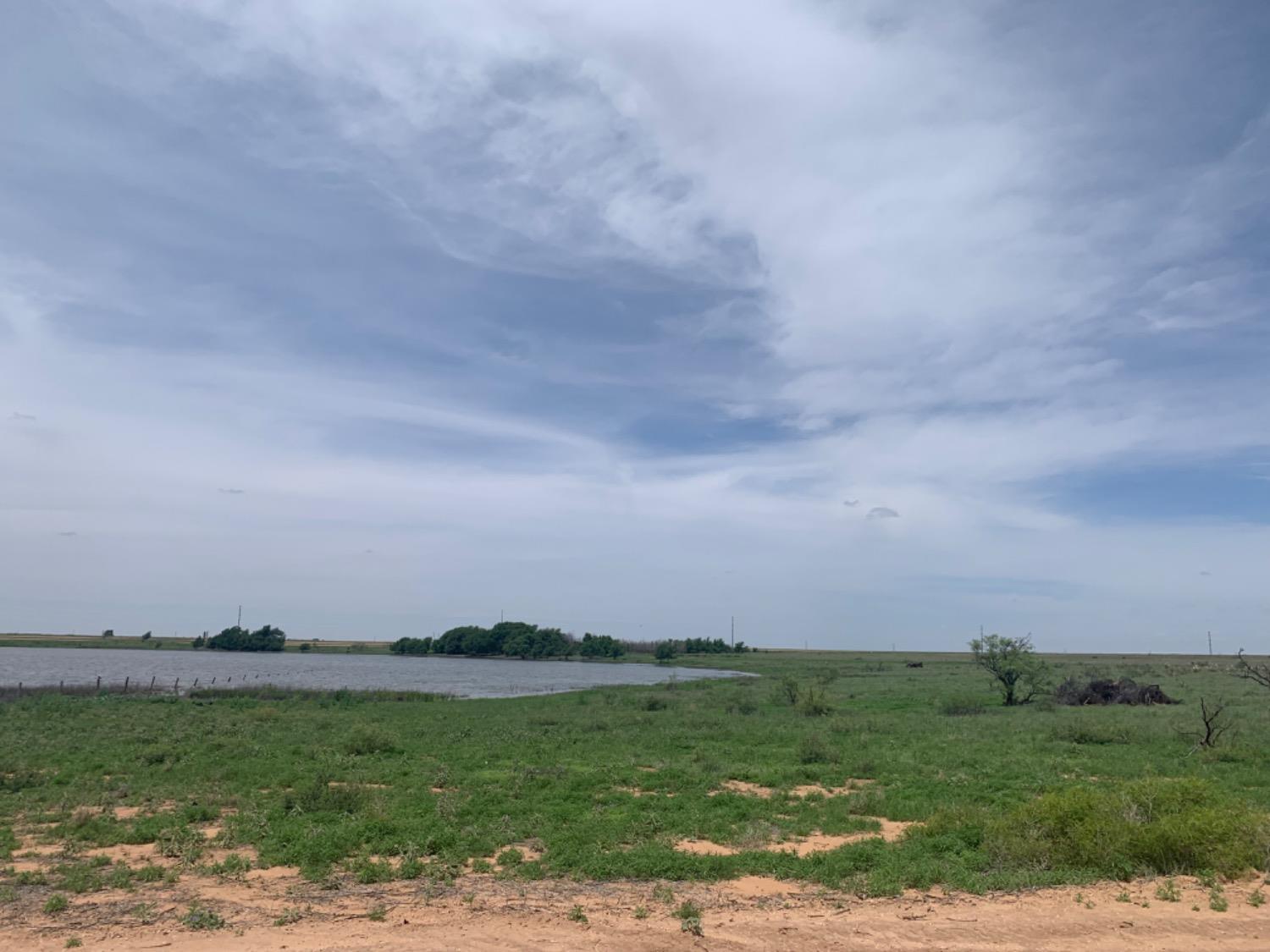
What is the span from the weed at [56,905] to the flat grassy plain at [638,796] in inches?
22.9

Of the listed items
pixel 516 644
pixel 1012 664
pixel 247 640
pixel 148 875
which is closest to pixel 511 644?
pixel 516 644

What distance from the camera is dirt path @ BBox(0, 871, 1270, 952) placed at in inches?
327

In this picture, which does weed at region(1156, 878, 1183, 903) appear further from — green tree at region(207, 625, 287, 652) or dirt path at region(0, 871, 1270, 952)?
green tree at region(207, 625, 287, 652)

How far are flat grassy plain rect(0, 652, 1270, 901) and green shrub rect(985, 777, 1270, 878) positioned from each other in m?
0.03

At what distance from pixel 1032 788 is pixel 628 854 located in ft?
30.6

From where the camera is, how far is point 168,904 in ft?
31.3

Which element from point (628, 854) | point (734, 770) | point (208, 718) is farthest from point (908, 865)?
point (208, 718)

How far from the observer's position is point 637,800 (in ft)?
50.9

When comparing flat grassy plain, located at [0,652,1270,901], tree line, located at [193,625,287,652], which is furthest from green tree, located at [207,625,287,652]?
flat grassy plain, located at [0,652,1270,901]

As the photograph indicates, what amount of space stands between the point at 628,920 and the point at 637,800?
6.59m

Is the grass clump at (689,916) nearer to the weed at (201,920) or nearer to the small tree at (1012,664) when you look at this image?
the weed at (201,920)

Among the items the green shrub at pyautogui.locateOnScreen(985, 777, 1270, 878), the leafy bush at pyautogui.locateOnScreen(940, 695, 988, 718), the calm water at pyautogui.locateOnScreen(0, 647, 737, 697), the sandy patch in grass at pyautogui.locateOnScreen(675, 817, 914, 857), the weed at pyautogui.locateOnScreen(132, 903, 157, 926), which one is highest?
the green shrub at pyautogui.locateOnScreen(985, 777, 1270, 878)

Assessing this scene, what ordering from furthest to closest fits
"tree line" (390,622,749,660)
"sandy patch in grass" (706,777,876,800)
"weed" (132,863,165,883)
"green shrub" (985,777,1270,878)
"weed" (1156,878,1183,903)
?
"tree line" (390,622,749,660)
"sandy patch in grass" (706,777,876,800)
"green shrub" (985,777,1270,878)
"weed" (132,863,165,883)
"weed" (1156,878,1183,903)

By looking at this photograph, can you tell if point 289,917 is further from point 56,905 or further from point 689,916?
point 689,916
